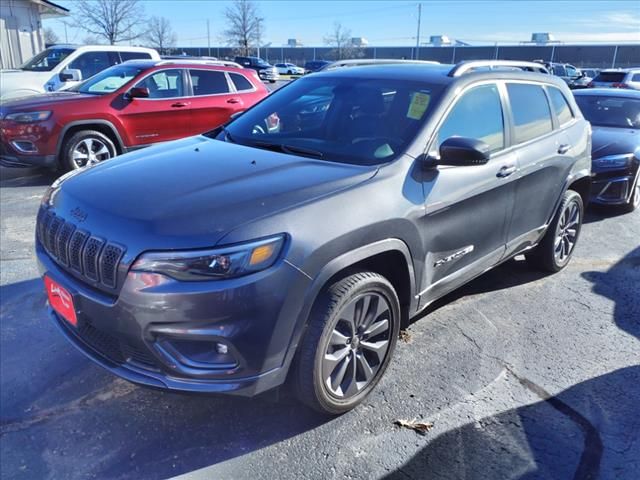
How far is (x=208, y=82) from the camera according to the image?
28.7 ft

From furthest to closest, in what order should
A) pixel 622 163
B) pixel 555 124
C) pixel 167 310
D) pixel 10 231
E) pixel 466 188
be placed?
pixel 622 163
pixel 10 231
pixel 555 124
pixel 466 188
pixel 167 310

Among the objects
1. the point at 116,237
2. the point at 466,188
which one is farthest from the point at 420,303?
the point at 116,237

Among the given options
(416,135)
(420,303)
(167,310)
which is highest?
(416,135)

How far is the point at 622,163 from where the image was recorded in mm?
6484

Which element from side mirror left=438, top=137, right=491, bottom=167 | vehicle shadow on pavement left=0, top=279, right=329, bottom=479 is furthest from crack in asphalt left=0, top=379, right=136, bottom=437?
side mirror left=438, top=137, right=491, bottom=167

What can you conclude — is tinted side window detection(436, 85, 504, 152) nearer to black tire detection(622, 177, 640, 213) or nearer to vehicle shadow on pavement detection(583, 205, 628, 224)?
vehicle shadow on pavement detection(583, 205, 628, 224)

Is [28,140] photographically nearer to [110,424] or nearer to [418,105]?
[110,424]

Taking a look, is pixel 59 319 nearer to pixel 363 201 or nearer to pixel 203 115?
pixel 363 201

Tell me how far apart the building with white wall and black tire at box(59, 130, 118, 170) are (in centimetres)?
1640

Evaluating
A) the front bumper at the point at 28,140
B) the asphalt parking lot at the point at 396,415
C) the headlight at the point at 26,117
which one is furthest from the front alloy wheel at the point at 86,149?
the asphalt parking lot at the point at 396,415

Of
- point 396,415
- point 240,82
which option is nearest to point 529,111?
point 396,415

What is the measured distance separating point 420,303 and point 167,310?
160cm

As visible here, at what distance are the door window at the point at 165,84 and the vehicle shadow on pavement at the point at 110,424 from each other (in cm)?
570

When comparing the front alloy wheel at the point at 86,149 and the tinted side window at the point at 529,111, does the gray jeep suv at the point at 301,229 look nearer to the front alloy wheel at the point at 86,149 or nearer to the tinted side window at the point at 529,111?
the tinted side window at the point at 529,111
